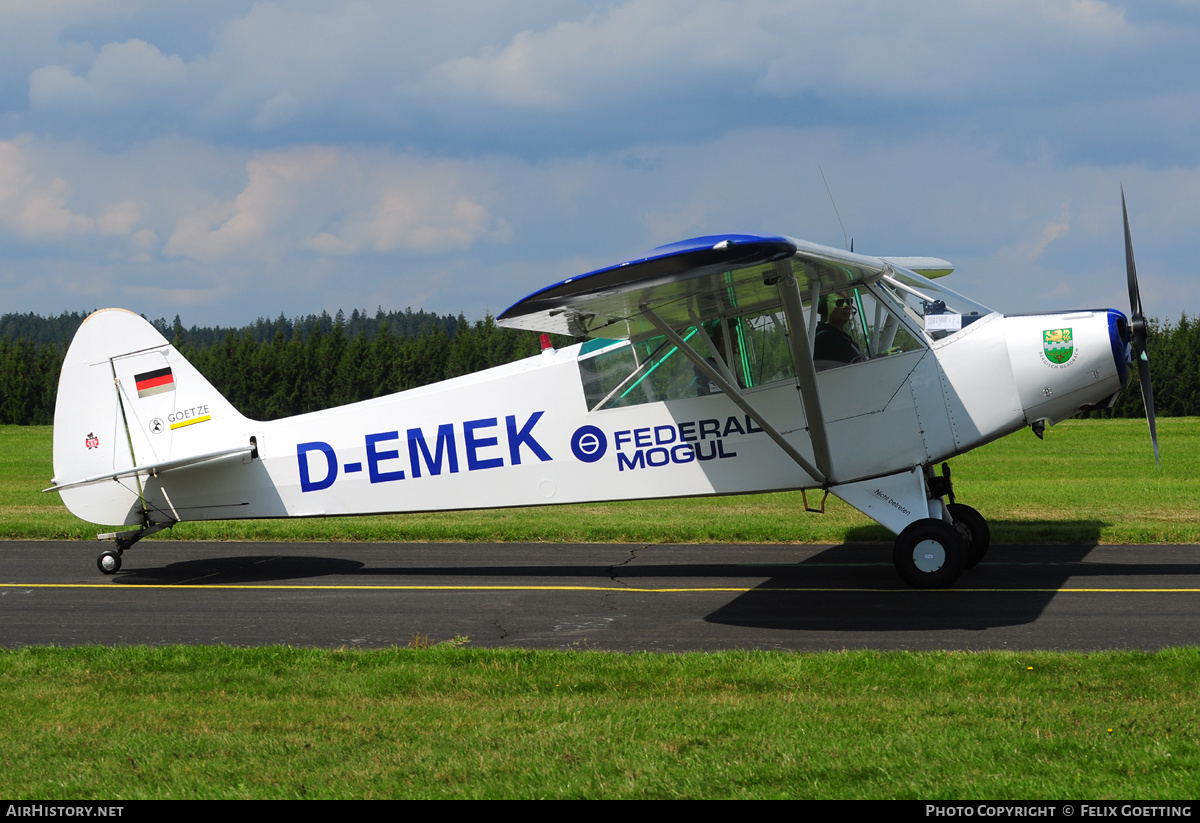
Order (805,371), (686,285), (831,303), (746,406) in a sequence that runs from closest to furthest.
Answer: (686,285) < (805,371) < (746,406) < (831,303)

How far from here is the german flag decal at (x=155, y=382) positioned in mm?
11773

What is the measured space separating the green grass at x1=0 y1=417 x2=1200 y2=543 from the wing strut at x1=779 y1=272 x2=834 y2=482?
4.10m

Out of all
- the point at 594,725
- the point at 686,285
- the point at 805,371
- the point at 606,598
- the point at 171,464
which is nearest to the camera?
the point at 594,725

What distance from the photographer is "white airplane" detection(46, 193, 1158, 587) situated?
9500 millimetres

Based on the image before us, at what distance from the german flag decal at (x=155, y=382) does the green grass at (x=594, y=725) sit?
4.68 meters

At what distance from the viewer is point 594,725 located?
552 centimetres

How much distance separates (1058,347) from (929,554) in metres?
2.26

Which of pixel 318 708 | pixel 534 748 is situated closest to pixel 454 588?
pixel 318 708

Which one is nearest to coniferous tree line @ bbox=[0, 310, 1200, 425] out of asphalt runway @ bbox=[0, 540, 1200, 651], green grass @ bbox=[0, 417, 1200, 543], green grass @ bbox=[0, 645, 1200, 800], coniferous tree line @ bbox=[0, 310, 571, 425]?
coniferous tree line @ bbox=[0, 310, 571, 425]

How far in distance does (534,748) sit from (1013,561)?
317 inches

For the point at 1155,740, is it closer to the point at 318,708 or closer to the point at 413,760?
the point at 413,760

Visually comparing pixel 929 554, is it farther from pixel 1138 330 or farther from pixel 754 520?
pixel 754 520

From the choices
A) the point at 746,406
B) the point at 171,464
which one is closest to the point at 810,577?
the point at 746,406

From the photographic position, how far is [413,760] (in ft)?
16.2
